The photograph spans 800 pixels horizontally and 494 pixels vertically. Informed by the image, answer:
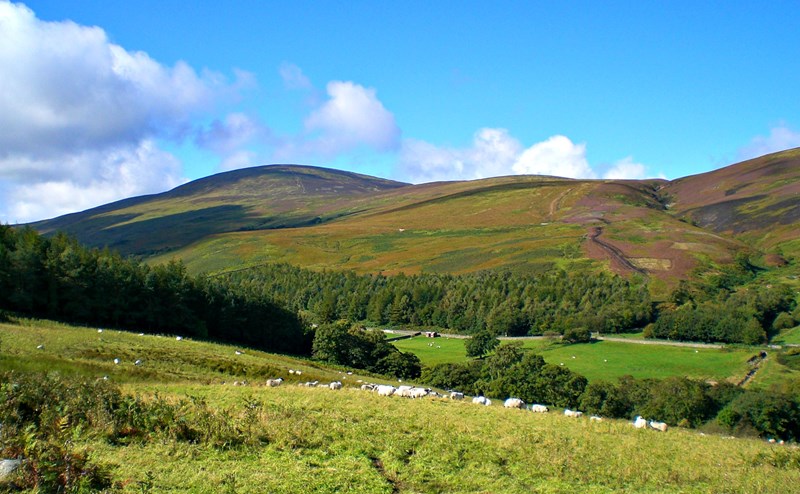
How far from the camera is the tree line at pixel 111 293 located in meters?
56.8

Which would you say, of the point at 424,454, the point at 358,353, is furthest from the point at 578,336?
the point at 424,454

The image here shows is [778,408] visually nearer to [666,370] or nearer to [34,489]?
[666,370]

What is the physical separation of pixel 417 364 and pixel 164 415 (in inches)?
2628

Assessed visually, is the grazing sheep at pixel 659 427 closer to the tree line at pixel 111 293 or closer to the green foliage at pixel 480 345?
the tree line at pixel 111 293

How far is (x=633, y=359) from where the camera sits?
91938 mm

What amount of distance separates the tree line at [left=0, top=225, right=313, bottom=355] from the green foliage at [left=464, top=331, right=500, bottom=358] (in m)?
34.4

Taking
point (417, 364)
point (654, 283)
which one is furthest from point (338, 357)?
point (654, 283)

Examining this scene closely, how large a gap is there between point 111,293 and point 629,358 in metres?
75.7

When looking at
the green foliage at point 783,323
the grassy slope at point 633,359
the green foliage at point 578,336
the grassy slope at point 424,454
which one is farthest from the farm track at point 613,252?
the grassy slope at point 424,454

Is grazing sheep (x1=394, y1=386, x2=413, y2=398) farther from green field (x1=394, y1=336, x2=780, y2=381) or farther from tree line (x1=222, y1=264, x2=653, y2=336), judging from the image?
tree line (x1=222, y1=264, x2=653, y2=336)

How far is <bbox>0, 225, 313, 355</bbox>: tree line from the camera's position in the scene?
5681cm

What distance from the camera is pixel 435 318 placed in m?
141

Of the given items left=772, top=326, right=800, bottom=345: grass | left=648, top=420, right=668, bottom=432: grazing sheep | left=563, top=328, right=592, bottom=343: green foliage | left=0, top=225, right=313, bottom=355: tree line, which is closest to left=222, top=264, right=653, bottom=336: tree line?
left=563, top=328, right=592, bottom=343: green foliage

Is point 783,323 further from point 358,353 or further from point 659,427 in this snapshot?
point 659,427
